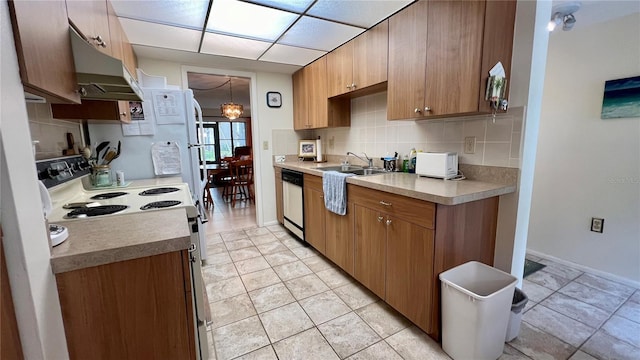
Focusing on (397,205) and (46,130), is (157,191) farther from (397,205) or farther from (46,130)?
(397,205)

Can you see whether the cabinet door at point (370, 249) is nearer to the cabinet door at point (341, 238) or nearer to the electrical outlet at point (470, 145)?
the cabinet door at point (341, 238)

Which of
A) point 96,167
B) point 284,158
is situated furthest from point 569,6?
point 96,167

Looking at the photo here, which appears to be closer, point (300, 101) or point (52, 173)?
point (52, 173)

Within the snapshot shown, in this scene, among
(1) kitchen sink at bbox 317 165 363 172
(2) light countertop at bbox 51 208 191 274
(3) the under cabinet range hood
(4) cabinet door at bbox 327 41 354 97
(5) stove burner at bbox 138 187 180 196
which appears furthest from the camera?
(1) kitchen sink at bbox 317 165 363 172

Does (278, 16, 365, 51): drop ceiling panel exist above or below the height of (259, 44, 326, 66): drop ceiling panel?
above

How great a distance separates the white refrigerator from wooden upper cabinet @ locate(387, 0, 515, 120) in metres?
1.88

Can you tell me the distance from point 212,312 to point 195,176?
1280mm

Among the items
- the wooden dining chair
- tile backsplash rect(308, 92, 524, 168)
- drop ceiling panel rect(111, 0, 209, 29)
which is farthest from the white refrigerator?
the wooden dining chair

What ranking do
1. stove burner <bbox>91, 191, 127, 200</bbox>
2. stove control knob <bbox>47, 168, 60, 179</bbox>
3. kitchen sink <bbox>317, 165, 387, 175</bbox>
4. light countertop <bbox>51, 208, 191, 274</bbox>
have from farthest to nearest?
kitchen sink <bbox>317, 165, 387, 175</bbox>, stove burner <bbox>91, 191, 127, 200</bbox>, stove control knob <bbox>47, 168, 60, 179</bbox>, light countertop <bbox>51, 208, 191, 274</bbox>

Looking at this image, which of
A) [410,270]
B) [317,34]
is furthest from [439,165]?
[317,34]

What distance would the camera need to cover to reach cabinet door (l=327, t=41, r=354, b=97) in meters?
2.57

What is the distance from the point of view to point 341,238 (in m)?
2.29

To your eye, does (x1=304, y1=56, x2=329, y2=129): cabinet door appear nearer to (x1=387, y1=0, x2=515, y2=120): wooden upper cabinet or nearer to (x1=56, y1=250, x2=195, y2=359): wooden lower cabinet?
(x1=387, y1=0, x2=515, y2=120): wooden upper cabinet

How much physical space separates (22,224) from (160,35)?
7.38ft
